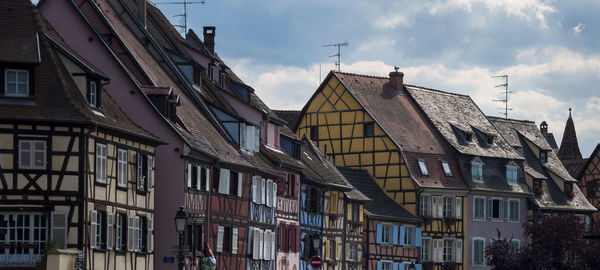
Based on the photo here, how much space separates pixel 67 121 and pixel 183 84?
14.9m

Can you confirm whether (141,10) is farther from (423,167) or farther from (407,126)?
(407,126)

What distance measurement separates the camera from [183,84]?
56.9 m

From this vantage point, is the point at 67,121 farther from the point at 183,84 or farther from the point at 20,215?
the point at 183,84

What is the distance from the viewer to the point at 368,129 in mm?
90562

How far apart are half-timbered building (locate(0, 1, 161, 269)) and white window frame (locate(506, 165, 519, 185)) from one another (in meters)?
54.2

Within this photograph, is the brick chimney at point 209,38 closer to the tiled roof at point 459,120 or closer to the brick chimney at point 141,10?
the brick chimney at point 141,10

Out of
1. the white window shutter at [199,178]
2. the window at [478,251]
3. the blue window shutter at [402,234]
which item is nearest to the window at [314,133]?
the blue window shutter at [402,234]

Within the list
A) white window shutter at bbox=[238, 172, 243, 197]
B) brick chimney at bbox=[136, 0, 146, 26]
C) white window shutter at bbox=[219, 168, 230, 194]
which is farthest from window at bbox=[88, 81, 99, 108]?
white window shutter at bbox=[238, 172, 243, 197]

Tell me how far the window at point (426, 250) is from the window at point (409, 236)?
5.56 ft

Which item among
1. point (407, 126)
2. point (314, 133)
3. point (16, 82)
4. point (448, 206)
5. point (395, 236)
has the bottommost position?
point (395, 236)

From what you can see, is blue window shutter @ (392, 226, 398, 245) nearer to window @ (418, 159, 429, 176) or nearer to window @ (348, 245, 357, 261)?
window @ (418, 159, 429, 176)

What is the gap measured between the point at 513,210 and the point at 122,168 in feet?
175

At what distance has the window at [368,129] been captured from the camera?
90.3 metres

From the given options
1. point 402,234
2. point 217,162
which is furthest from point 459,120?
point 217,162
